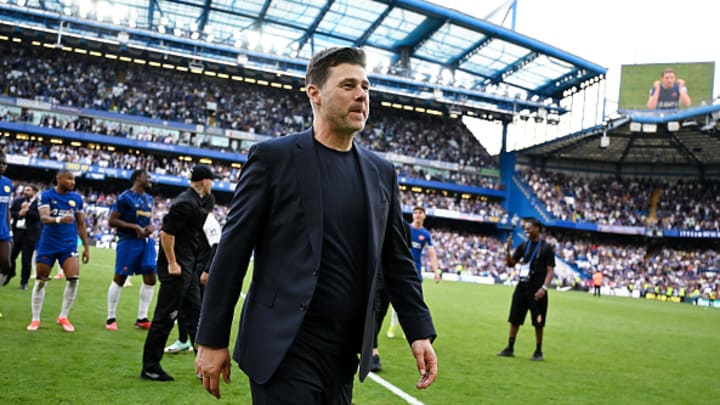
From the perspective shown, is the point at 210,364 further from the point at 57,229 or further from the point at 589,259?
the point at 589,259

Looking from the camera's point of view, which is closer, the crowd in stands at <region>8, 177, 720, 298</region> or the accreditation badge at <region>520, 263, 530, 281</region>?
the accreditation badge at <region>520, 263, 530, 281</region>

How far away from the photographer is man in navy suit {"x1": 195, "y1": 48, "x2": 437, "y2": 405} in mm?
2500

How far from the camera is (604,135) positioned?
150ft

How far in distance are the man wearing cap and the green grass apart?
0.39 meters

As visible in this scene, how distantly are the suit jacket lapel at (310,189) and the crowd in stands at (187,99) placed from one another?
49.7 meters

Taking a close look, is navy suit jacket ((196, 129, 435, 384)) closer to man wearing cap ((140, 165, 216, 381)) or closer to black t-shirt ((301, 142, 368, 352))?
black t-shirt ((301, 142, 368, 352))

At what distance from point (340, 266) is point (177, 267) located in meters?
4.45

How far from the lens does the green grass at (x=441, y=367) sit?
591 cm

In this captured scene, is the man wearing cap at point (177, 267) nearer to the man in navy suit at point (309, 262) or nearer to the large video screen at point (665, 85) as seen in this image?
the man in navy suit at point (309, 262)

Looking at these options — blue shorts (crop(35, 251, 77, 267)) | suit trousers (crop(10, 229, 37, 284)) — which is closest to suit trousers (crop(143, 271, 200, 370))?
blue shorts (crop(35, 251, 77, 267))

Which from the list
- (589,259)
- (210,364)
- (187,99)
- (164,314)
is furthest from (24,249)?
(589,259)

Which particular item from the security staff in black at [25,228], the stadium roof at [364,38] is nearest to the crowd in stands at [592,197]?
the stadium roof at [364,38]

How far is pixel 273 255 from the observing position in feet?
8.69

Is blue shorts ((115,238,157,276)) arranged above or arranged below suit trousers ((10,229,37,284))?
above
